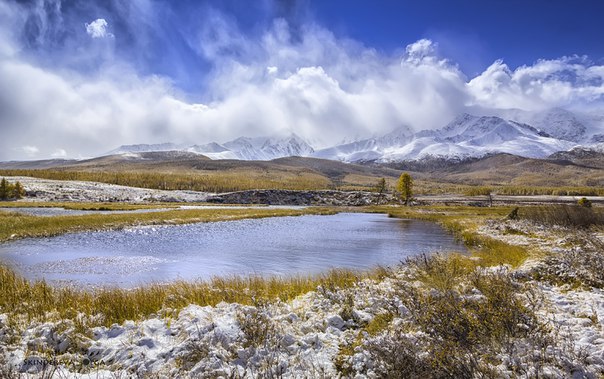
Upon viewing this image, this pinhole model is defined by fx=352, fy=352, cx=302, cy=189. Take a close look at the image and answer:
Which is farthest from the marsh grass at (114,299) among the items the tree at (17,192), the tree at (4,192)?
the tree at (17,192)

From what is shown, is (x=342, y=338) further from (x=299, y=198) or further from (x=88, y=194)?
(x=299, y=198)

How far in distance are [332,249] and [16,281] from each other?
22.5 meters

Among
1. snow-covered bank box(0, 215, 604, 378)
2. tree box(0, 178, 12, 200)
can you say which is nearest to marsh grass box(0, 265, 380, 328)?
snow-covered bank box(0, 215, 604, 378)

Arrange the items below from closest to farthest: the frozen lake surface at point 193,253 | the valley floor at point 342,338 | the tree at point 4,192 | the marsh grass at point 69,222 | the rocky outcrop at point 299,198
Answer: the valley floor at point 342,338
the frozen lake surface at point 193,253
the marsh grass at point 69,222
the tree at point 4,192
the rocky outcrop at point 299,198

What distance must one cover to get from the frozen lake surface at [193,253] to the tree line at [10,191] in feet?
217

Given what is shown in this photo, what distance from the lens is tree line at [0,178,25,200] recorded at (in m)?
84.2

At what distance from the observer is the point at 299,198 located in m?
128

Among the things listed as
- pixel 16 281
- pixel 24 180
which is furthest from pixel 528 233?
pixel 24 180

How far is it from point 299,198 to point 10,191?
81812mm

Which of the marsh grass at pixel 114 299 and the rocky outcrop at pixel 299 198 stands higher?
the marsh grass at pixel 114 299

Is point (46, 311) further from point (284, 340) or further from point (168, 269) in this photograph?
point (168, 269)

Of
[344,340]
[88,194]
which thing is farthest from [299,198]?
[344,340]

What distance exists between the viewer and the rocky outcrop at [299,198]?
12112 cm

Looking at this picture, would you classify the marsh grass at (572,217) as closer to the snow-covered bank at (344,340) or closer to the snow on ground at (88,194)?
the snow-covered bank at (344,340)
